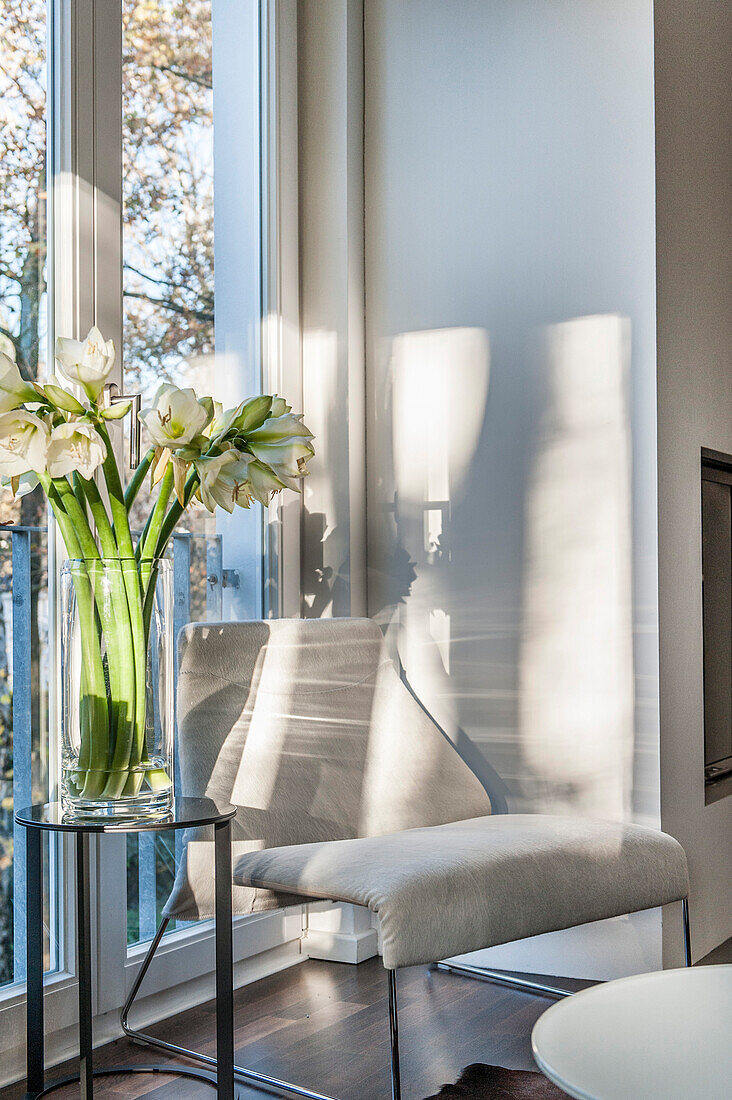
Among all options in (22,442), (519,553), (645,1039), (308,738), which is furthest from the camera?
(519,553)

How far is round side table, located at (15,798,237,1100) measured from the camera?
170cm

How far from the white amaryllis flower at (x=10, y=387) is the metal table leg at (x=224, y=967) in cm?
72

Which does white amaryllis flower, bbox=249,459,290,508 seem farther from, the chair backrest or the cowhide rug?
the cowhide rug

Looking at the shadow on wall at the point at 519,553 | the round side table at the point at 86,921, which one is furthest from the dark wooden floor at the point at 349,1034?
the shadow on wall at the point at 519,553

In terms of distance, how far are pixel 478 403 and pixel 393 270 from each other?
44 cm

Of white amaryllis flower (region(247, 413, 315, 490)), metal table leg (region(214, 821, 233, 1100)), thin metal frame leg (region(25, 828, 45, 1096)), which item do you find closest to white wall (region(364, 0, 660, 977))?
white amaryllis flower (region(247, 413, 315, 490))

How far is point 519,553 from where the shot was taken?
2660 mm

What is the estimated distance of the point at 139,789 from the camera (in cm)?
177

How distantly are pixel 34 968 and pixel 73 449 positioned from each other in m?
0.87

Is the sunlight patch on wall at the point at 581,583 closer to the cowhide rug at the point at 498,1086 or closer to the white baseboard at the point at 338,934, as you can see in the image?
the white baseboard at the point at 338,934

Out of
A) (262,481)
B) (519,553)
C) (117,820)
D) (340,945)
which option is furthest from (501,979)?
(262,481)

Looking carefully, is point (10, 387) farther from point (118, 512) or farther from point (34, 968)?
point (34, 968)

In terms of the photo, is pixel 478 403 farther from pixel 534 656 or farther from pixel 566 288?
pixel 534 656

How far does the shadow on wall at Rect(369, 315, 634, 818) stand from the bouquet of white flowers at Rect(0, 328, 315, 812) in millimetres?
927
